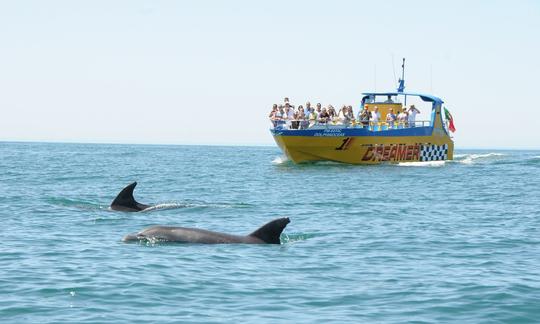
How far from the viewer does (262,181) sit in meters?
38.3

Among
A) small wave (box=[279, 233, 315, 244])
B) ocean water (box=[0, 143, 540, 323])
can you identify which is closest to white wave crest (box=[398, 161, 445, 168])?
ocean water (box=[0, 143, 540, 323])

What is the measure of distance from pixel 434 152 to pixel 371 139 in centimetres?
593

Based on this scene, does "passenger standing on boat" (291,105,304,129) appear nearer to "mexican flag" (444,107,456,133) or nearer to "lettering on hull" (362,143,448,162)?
"lettering on hull" (362,143,448,162)

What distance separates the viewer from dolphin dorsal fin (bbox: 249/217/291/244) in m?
16.3

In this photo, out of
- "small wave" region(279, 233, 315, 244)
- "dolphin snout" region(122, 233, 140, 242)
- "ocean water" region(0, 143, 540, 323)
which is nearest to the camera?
"ocean water" region(0, 143, 540, 323)

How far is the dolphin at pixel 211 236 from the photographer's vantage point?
16406 mm

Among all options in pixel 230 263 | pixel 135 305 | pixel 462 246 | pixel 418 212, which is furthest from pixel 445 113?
pixel 135 305

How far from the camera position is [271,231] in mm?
16453

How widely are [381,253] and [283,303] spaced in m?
4.80

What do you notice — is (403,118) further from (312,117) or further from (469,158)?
(469,158)

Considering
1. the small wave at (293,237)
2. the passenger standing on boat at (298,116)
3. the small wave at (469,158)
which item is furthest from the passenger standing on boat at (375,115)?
the small wave at (293,237)

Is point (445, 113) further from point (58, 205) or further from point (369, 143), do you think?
point (58, 205)

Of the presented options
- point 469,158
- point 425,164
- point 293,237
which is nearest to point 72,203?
point 293,237

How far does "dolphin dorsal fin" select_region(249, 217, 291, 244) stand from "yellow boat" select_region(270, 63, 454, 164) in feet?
96.6
